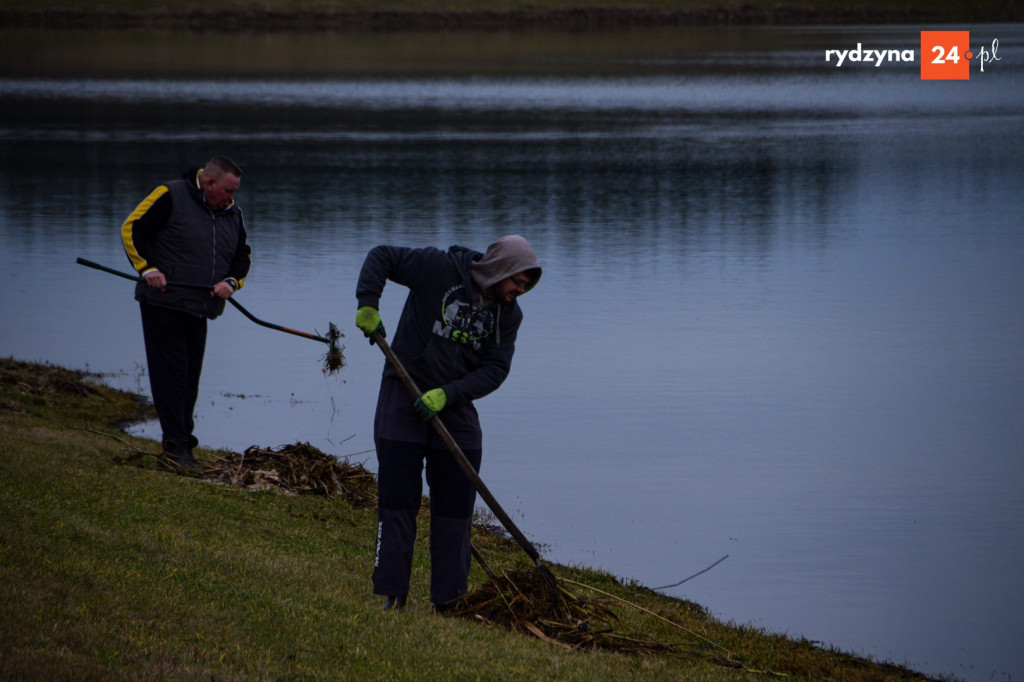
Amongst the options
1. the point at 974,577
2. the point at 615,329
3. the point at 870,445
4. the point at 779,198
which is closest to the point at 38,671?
the point at 974,577

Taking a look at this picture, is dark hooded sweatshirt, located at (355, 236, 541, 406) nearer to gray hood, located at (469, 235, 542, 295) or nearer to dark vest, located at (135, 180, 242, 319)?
gray hood, located at (469, 235, 542, 295)

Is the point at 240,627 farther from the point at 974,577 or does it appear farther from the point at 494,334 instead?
the point at 974,577

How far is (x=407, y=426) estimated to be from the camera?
7.63 metres

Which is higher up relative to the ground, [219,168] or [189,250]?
[219,168]

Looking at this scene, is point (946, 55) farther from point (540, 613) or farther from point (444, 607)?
point (444, 607)

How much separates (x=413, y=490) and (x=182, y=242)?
13.7ft

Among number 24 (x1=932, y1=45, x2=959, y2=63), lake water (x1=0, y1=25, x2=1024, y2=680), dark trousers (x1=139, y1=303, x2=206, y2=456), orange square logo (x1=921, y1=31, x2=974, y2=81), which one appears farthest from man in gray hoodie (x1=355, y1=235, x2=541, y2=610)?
number 24 (x1=932, y1=45, x2=959, y2=63)

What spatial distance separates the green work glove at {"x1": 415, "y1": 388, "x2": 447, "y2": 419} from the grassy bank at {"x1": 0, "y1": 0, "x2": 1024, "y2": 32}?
116 m

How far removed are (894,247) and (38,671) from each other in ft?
85.2

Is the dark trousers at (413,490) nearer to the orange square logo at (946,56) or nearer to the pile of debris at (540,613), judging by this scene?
the pile of debris at (540,613)

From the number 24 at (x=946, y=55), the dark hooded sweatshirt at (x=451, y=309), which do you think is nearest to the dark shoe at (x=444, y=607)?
the dark hooded sweatshirt at (x=451, y=309)

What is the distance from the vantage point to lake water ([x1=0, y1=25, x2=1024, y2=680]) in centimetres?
1254

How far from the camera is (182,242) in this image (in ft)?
35.8

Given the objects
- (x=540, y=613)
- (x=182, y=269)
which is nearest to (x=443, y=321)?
(x=540, y=613)
